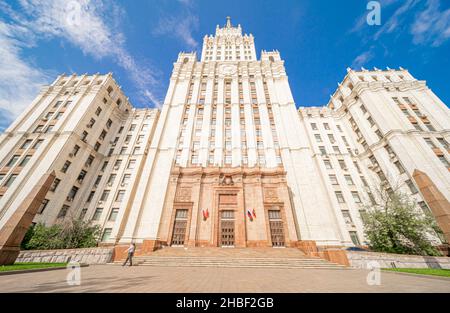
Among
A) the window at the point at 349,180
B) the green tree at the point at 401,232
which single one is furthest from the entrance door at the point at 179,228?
the window at the point at 349,180

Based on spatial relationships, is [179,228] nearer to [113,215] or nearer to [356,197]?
[113,215]

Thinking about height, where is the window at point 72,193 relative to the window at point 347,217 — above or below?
above

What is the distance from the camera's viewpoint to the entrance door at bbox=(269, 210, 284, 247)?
2050cm

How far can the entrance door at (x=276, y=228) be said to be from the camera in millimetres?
20500

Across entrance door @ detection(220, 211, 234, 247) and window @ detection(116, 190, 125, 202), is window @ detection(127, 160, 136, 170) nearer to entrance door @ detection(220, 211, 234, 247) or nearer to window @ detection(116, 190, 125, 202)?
window @ detection(116, 190, 125, 202)

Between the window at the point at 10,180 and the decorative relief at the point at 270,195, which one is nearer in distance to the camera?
the decorative relief at the point at 270,195

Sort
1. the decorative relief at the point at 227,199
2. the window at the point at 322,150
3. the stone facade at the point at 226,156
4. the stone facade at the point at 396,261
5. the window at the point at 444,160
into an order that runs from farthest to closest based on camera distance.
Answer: the window at the point at 322,150 → the window at the point at 444,160 → the decorative relief at the point at 227,199 → the stone facade at the point at 226,156 → the stone facade at the point at 396,261

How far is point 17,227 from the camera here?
11453 millimetres

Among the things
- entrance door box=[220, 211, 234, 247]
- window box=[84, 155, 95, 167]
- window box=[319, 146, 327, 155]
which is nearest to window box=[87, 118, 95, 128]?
window box=[84, 155, 95, 167]

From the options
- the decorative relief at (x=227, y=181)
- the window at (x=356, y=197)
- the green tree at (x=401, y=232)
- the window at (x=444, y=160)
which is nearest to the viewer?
the green tree at (x=401, y=232)

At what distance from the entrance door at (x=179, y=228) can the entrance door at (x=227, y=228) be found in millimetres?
4475

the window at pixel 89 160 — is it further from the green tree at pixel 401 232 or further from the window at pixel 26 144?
the green tree at pixel 401 232

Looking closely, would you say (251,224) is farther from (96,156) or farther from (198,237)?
(96,156)

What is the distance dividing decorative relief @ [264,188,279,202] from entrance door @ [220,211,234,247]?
493 centimetres
